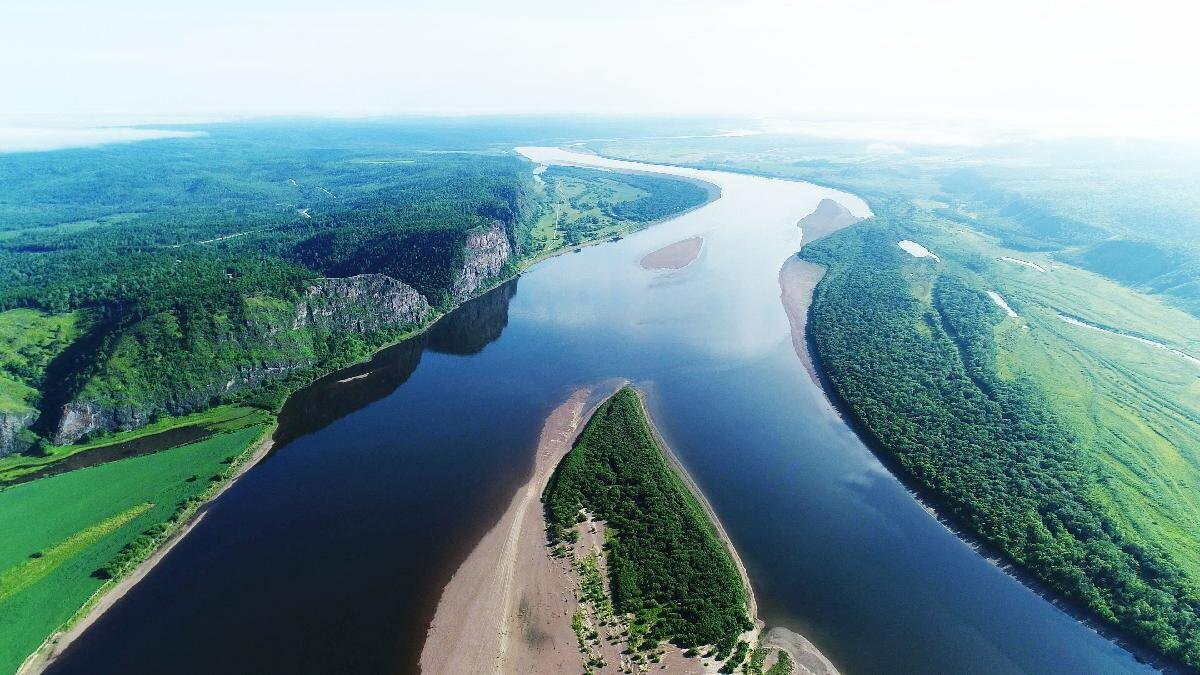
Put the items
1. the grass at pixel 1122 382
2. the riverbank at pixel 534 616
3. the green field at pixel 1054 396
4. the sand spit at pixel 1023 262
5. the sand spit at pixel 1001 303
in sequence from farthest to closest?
the sand spit at pixel 1023 262, the sand spit at pixel 1001 303, the grass at pixel 1122 382, the green field at pixel 1054 396, the riverbank at pixel 534 616

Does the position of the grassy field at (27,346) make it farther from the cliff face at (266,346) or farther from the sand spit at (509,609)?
the sand spit at (509,609)

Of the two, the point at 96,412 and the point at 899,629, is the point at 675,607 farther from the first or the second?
the point at 96,412

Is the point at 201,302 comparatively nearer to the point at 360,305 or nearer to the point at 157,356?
the point at 157,356

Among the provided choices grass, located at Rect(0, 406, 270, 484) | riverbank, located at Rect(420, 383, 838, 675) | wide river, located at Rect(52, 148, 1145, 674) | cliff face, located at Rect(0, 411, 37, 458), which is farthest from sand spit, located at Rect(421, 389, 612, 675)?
cliff face, located at Rect(0, 411, 37, 458)

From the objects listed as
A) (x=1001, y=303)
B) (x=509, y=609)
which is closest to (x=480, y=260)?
(x=509, y=609)

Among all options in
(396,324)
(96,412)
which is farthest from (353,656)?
(396,324)

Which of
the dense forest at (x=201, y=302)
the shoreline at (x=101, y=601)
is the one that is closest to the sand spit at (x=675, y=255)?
the dense forest at (x=201, y=302)
